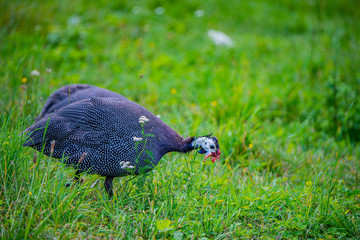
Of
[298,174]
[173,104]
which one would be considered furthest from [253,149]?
[173,104]

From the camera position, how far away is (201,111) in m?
4.08

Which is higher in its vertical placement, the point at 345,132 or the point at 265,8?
the point at 265,8

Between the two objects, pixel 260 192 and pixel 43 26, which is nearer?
pixel 260 192

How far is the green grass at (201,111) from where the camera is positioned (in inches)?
85.2

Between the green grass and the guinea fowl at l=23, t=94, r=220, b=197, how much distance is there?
0.13m

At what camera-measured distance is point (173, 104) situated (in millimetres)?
4188

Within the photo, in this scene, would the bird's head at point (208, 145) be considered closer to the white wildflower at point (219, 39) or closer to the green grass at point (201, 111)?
the green grass at point (201, 111)

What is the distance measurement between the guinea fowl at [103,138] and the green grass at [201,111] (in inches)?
5.3

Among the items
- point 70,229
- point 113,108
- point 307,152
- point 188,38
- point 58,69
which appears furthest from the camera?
point 188,38

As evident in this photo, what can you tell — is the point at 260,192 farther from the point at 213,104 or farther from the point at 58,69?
the point at 58,69

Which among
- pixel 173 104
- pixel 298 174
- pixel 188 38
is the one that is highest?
pixel 188 38

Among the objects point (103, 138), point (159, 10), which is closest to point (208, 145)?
point (103, 138)

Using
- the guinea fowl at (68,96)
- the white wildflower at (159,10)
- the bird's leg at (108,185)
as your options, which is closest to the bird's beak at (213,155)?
the bird's leg at (108,185)

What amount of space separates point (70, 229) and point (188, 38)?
4578 mm
